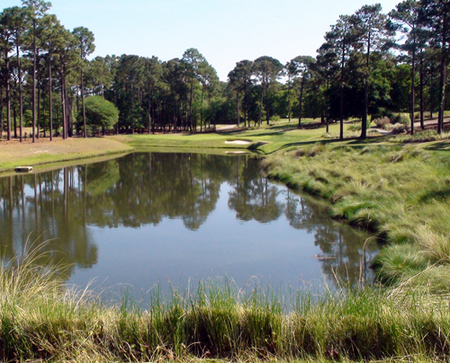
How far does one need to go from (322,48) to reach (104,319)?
132ft

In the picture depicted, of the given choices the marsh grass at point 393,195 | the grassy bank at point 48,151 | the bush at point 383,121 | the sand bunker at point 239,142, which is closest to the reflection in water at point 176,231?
the marsh grass at point 393,195

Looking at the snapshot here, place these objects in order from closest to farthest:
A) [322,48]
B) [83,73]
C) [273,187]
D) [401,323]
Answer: [401,323] < [273,187] < [322,48] < [83,73]

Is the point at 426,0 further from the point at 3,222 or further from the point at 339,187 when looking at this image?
the point at 3,222

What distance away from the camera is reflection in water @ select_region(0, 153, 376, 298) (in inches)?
412

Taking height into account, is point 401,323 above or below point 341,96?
below

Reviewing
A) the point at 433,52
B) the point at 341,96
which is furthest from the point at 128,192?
the point at 341,96

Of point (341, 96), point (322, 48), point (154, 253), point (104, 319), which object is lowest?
point (154, 253)

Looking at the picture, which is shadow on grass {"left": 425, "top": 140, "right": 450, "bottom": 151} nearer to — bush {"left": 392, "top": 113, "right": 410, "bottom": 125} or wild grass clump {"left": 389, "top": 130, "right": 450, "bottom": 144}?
wild grass clump {"left": 389, "top": 130, "right": 450, "bottom": 144}

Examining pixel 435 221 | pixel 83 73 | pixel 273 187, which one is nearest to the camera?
pixel 435 221

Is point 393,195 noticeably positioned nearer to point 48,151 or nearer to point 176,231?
point 176,231

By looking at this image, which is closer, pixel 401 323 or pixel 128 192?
pixel 401 323

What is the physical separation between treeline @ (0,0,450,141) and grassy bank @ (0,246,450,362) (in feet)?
96.2

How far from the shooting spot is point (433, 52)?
3269 centimetres

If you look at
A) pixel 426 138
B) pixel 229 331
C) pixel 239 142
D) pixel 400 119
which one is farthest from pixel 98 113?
pixel 229 331
